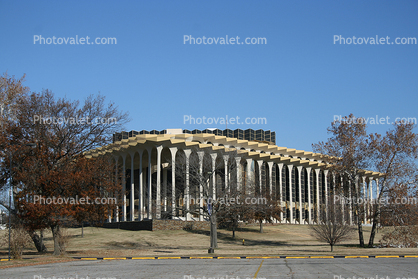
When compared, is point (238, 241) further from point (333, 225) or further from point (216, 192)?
point (333, 225)

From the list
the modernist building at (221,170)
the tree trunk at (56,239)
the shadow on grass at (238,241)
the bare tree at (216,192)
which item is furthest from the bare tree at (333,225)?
the tree trunk at (56,239)

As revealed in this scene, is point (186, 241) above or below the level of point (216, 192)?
below

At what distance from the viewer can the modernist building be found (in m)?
47.9

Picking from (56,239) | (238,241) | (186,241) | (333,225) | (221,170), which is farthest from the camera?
(221,170)

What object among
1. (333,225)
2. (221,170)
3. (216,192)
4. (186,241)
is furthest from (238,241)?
(221,170)

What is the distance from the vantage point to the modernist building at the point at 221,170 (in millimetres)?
47928

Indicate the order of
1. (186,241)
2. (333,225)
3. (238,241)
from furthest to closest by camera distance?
(238,241), (186,241), (333,225)

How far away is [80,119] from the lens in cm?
2995

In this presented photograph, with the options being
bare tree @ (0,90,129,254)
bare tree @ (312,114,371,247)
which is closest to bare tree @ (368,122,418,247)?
bare tree @ (312,114,371,247)

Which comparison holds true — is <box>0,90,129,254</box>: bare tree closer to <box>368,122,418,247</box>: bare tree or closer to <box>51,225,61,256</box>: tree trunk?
<box>51,225,61,256</box>: tree trunk

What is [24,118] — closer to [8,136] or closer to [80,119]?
[8,136]

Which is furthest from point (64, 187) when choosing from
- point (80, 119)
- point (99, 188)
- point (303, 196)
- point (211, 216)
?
point (303, 196)

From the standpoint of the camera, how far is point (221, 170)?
65.9 m

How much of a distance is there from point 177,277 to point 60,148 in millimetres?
17842
